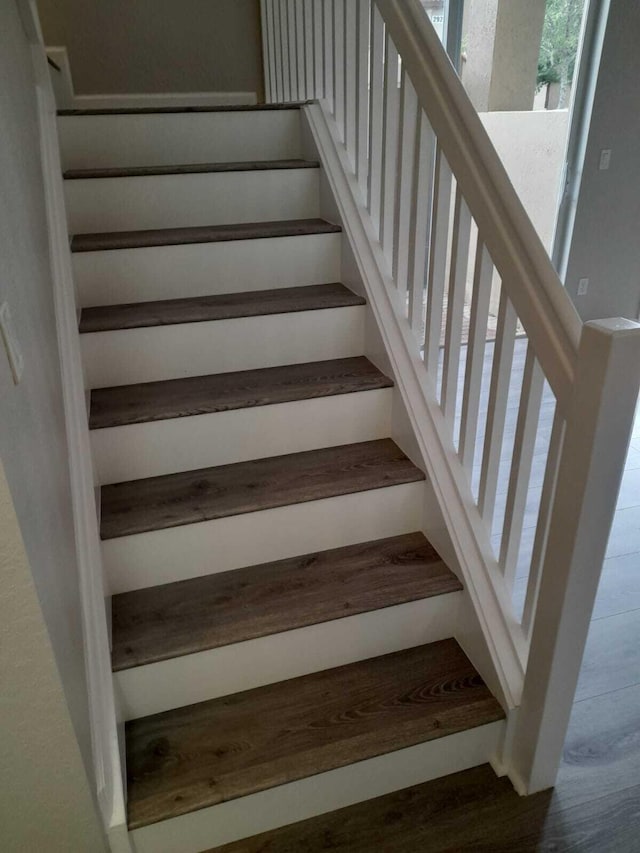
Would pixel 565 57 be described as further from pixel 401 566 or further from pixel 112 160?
pixel 401 566

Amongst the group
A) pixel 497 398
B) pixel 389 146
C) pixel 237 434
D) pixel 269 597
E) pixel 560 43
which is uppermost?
pixel 560 43

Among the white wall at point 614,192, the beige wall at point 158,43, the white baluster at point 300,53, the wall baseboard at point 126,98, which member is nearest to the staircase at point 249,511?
the white baluster at point 300,53

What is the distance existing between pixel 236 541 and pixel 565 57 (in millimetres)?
4106

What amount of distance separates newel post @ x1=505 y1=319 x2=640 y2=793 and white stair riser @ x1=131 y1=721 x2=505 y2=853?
127mm

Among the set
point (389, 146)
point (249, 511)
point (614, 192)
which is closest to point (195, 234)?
point (389, 146)

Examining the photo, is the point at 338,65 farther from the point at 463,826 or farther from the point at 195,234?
the point at 463,826

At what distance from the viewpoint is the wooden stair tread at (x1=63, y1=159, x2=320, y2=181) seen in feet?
6.21

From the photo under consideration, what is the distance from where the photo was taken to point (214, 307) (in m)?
1.79

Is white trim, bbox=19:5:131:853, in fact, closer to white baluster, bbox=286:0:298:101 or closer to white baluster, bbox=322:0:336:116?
white baluster, bbox=322:0:336:116

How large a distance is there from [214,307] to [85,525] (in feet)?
2.53

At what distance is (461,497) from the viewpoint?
5.12ft

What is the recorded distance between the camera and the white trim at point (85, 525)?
1.20m

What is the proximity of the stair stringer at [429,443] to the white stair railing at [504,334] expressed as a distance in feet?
0.10

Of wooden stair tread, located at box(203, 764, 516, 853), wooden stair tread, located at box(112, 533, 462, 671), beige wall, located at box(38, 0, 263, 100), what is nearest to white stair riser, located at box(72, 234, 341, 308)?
wooden stair tread, located at box(112, 533, 462, 671)
